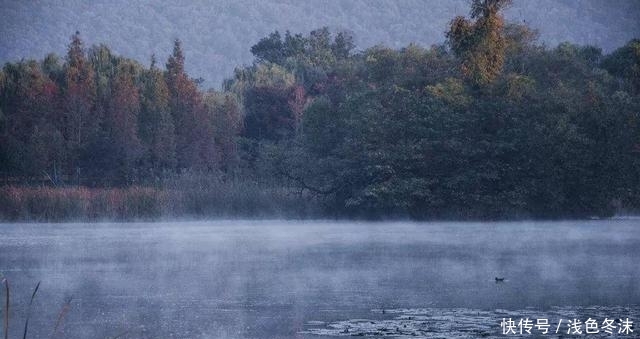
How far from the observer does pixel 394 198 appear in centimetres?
3875

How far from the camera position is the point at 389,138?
1634 inches

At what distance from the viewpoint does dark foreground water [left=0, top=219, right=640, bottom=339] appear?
1254 cm

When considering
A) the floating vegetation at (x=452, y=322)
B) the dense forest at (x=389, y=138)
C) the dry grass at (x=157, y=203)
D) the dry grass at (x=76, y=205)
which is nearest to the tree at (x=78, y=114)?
the dense forest at (x=389, y=138)

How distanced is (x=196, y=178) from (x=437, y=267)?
2148 cm

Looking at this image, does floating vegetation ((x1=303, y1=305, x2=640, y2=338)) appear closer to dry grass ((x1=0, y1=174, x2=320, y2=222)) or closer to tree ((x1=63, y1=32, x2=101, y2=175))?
dry grass ((x1=0, y1=174, x2=320, y2=222))

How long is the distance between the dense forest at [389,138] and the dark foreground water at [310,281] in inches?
352

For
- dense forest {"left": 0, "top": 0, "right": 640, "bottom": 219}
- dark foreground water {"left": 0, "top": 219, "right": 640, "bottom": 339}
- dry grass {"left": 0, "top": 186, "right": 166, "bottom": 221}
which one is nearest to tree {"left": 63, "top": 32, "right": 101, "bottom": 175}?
dense forest {"left": 0, "top": 0, "right": 640, "bottom": 219}

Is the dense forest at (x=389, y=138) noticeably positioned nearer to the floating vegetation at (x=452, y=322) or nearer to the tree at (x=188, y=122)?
the tree at (x=188, y=122)

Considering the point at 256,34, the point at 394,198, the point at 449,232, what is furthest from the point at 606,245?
the point at 256,34

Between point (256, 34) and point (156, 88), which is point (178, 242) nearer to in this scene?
point (156, 88)

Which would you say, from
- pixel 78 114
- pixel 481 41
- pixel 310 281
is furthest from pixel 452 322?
pixel 78 114

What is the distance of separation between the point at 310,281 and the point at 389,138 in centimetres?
2474

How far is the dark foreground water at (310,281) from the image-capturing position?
12.5 metres

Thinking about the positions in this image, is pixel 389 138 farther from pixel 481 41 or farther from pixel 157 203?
pixel 157 203
